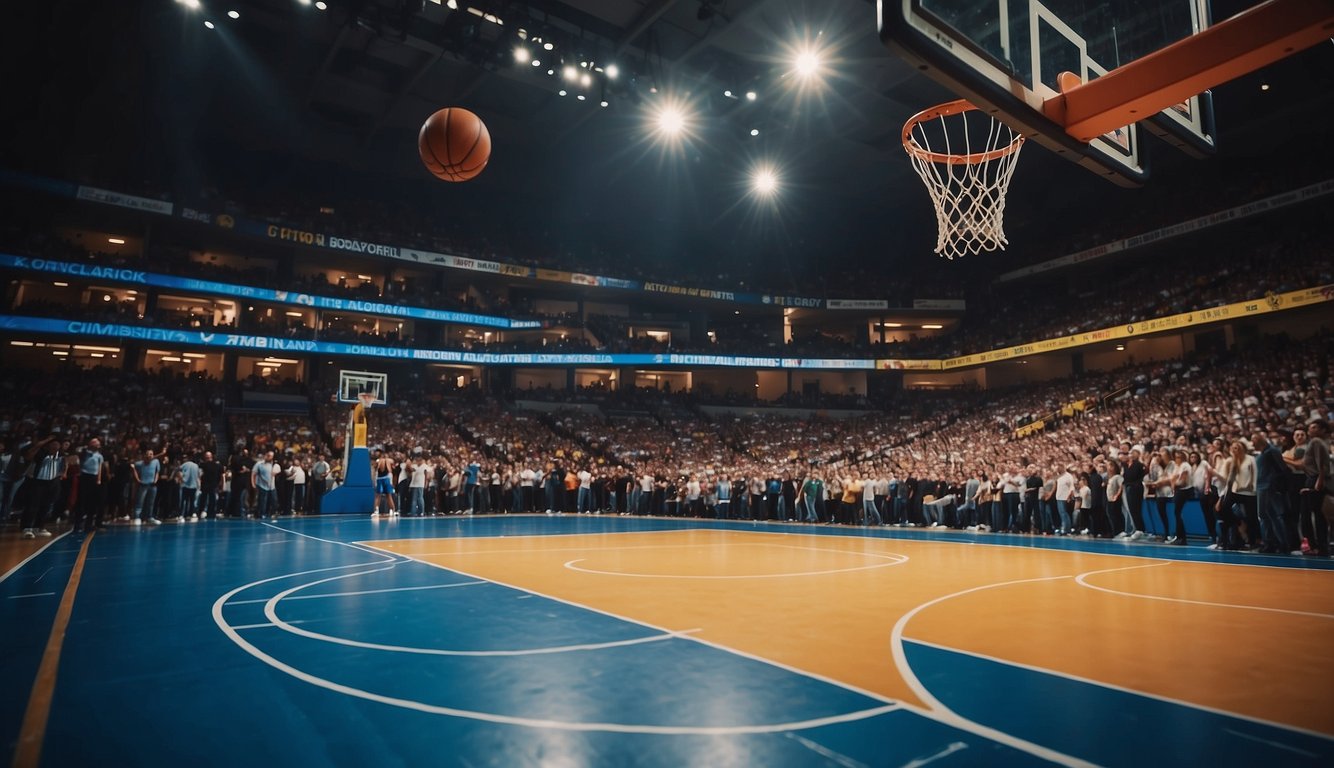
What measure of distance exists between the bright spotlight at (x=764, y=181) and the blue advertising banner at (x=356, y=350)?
8.54 m

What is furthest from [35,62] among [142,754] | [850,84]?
[142,754]

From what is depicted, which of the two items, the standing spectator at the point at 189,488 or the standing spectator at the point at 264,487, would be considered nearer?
the standing spectator at the point at 189,488

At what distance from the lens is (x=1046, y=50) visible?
6074mm

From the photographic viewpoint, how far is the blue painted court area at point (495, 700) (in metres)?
2.21

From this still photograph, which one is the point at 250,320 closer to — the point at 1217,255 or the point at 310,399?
the point at 310,399

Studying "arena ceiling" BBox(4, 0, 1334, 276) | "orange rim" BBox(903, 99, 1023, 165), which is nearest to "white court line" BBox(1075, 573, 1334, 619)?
"orange rim" BBox(903, 99, 1023, 165)

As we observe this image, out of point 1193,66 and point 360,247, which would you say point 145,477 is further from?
point 360,247

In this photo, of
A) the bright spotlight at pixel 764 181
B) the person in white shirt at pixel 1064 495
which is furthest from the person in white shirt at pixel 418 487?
the bright spotlight at pixel 764 181

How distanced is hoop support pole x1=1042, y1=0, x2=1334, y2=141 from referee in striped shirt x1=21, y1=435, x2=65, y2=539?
1332 cm

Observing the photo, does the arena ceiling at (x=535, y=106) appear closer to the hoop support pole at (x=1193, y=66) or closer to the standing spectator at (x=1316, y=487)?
the hoop support pole at (x=1193, y=66)

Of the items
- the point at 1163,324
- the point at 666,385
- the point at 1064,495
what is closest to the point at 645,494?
the point at 1064,495

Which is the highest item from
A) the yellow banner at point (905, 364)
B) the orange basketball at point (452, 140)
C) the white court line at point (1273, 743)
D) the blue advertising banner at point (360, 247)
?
the blue advertising banner at point (360, 247)

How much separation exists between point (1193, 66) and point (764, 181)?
2793 centimetres

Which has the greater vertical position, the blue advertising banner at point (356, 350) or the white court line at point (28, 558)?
the blue advertising banner at point (356, 350)
